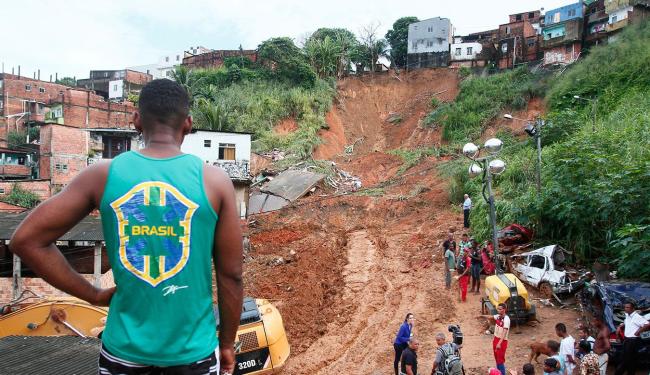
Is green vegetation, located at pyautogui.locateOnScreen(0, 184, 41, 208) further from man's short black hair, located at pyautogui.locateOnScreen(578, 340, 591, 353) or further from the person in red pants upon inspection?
man's short black hair, located at pyautogui.locateOnScreen(578, 340, 591, 353)

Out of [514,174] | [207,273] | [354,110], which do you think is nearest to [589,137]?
[514,174]

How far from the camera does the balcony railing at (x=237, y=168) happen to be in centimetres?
2591

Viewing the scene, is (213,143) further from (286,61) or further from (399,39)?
(399,39)

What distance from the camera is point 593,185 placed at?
12.3 m

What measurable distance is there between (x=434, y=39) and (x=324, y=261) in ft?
120

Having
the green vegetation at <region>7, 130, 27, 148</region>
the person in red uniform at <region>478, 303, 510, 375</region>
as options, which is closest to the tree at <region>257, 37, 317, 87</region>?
the green vegetation at <region>7, 130, 27, 148</region>

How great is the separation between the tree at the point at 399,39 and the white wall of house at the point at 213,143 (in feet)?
97.2

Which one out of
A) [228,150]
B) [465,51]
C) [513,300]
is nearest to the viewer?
[513,300]

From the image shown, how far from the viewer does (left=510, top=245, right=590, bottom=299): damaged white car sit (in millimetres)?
11828

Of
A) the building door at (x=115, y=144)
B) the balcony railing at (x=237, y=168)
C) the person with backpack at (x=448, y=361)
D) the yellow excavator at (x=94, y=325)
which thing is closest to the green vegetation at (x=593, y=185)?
the person with backpack at (x=448, y=361)

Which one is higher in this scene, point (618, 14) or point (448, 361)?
point (618, 14)

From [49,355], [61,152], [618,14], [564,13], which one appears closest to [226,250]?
[49,355]

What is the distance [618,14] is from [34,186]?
43523 millimetres

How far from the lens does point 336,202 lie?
25219mm
